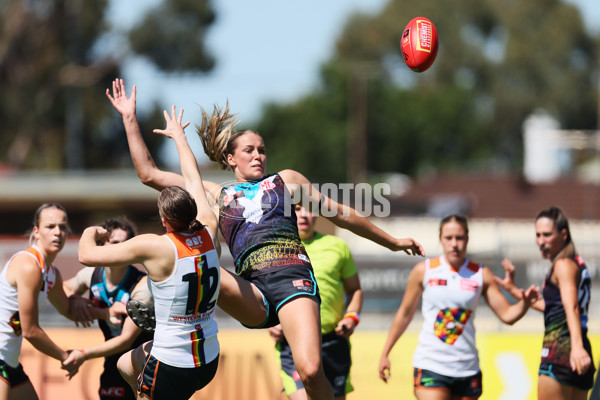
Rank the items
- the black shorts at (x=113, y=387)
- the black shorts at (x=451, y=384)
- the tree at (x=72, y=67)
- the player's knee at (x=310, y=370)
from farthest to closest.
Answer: the tree at (x=72, y=67)
the black shorts at (x=451, y=384)
the black shorts at (x=113, y=387)
the player's knee at (x=310, y=370)

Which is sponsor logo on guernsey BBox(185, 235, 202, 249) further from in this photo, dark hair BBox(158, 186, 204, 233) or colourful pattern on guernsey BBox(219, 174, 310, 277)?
colourful pattern on guernsey BBox(219, 174, 310, 277)

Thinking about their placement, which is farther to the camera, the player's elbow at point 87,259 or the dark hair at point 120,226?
the dark hair at point 120,226

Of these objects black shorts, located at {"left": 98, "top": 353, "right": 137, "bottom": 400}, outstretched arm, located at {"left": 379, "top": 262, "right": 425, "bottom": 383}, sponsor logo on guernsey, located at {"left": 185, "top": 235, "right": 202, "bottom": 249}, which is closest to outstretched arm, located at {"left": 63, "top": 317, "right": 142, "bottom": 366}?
black shorts, located at {"left": 98, "top": 353, "right": 137, "bottom": 400}

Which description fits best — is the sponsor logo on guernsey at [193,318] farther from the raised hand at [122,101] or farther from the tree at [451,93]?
the tree at [451,93]

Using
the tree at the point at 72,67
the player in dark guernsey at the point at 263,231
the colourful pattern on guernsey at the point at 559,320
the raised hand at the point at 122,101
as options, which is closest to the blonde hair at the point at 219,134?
the player in dark guernsey at the point at 263,231

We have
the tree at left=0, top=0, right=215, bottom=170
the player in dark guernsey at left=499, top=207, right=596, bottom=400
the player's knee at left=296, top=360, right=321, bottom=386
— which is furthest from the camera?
the tree at left=0, top=0, right=215, bottom=170

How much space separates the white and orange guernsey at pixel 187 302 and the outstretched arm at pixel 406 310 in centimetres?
209

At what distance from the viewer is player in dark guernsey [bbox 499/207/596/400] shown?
6.25m

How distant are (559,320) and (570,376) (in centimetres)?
43

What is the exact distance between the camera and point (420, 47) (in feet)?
21.2

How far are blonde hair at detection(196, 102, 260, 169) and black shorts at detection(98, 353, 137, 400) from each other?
5.55ft

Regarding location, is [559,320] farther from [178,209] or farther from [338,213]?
[178,209]

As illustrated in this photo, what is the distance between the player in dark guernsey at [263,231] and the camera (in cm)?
495

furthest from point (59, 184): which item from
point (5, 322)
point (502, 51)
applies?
point (502, 51)
